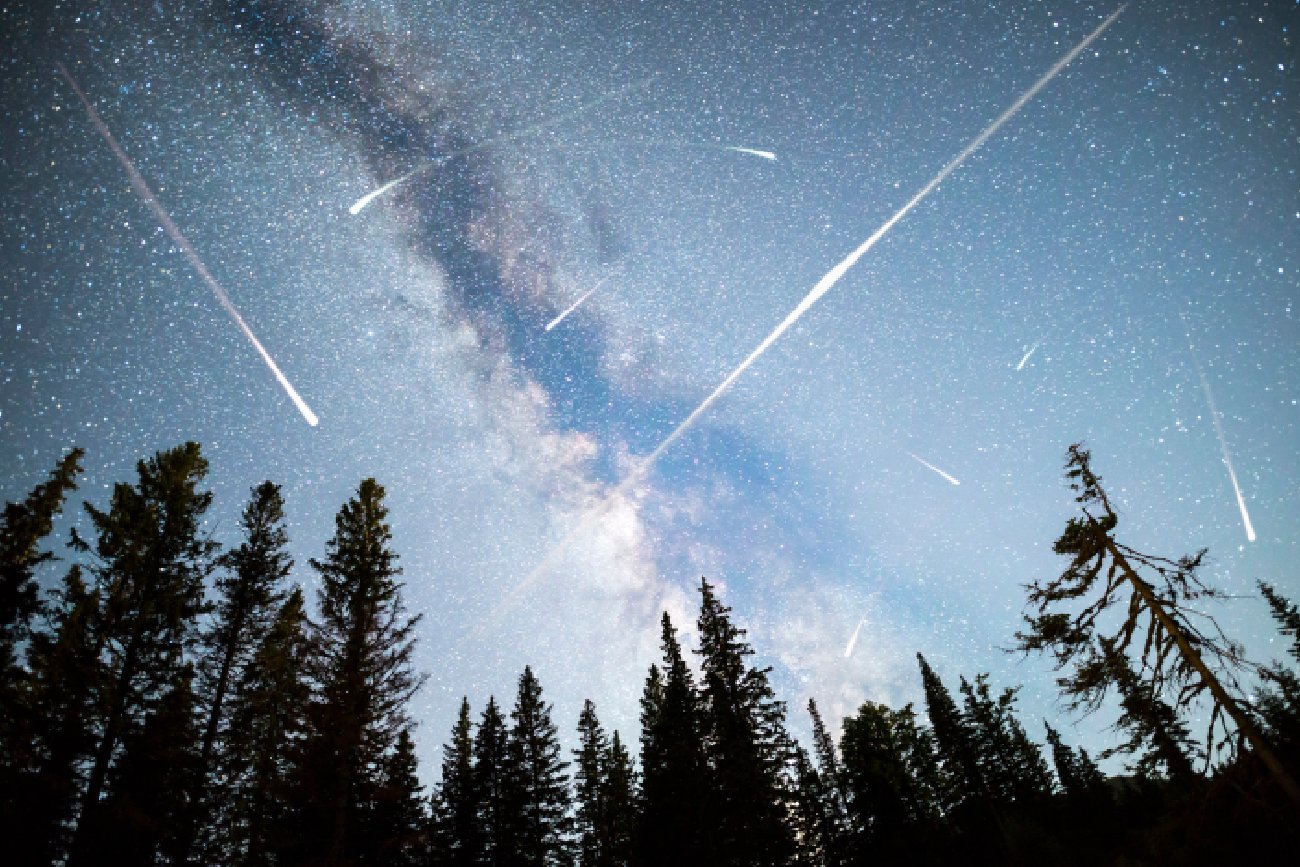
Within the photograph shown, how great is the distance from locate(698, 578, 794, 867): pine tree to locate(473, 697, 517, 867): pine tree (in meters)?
12.0

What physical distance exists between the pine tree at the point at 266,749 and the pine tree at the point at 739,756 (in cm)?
1698

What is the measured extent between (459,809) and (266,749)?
16.2 metres

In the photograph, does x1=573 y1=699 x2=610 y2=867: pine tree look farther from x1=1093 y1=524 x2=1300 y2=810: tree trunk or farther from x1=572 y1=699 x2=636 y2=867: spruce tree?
x1=1093 y1=524 x2=1300 y2=810: tree trunk

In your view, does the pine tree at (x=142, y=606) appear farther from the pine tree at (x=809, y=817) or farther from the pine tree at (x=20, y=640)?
the pine tree at (x=809, y=817)

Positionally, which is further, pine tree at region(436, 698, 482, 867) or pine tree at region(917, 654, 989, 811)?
pine tree at region(917, 654, 989, 811)

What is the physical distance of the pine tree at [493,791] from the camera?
94.2 feet

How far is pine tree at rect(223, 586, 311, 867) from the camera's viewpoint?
15445 mm

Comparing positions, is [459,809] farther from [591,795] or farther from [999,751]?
[999,751]

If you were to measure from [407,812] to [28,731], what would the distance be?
47.8 ft

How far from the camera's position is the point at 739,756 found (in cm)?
2473

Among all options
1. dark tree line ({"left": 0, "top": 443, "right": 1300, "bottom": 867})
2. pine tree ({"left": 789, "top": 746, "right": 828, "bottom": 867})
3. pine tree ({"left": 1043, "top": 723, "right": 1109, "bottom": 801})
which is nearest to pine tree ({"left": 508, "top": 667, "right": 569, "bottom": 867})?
dark tree line ({"left": 0, "top": 443, "right": 1300, "bottom": 867})

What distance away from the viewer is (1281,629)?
38.8 metres

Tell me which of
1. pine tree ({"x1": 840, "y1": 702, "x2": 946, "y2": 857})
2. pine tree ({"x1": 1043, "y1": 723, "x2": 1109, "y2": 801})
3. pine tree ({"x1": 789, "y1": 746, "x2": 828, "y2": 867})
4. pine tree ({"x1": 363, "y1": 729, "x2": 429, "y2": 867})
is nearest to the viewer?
pine tree ({"x1": 363, "y1": 729, "x2": 429, "y2": 867})

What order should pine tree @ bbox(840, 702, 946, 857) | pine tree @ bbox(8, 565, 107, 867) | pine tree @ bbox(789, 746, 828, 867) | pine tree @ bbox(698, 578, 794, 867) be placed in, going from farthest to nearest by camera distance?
1. pine tree @ bbox(840, 702, 946, 857)
2. pine tree @ bbox(789, 746, 828, 867)
3. pine tree @ bbox(698, 578, 794, 867)
4. pine tree @ bbox(8, 565, 107, 867)
